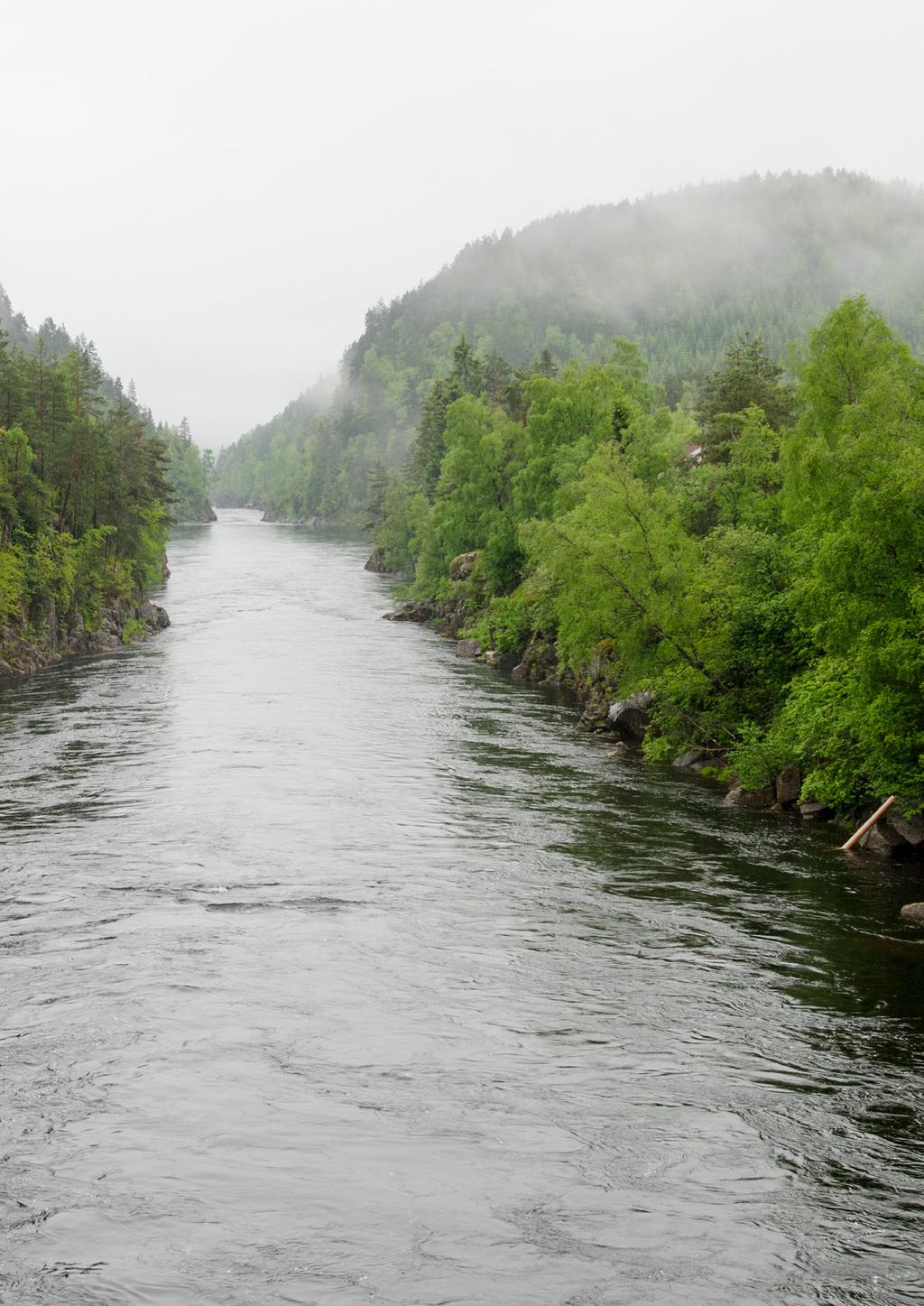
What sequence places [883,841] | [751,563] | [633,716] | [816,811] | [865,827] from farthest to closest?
[633,716] < [751,563] < [816,811] < [865,827] < [883,841]

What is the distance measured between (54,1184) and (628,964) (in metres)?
11.8

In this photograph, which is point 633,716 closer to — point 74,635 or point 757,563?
point 757,563

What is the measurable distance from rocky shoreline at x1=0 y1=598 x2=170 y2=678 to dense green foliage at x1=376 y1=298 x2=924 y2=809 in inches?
924

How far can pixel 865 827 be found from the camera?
3136 centimetres

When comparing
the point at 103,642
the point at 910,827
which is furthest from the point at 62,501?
the point at 910,827

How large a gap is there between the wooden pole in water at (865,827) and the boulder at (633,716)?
1459cm

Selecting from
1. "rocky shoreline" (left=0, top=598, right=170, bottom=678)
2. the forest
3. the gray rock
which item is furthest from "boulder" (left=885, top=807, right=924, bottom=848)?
the gray rock

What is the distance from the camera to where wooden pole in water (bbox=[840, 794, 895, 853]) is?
1230 inches

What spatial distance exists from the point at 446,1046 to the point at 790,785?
19795mm

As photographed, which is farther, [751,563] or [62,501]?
[62,501]

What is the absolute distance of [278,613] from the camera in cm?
8956

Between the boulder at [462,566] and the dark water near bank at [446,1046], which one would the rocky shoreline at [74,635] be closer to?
the boulder at [462,566]

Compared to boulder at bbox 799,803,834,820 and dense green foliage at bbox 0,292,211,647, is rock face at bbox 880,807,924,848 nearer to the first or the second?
boulder at bbox 799,803,834,820

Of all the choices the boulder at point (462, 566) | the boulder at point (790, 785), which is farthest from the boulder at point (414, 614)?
the boulder at point (790, 785)
